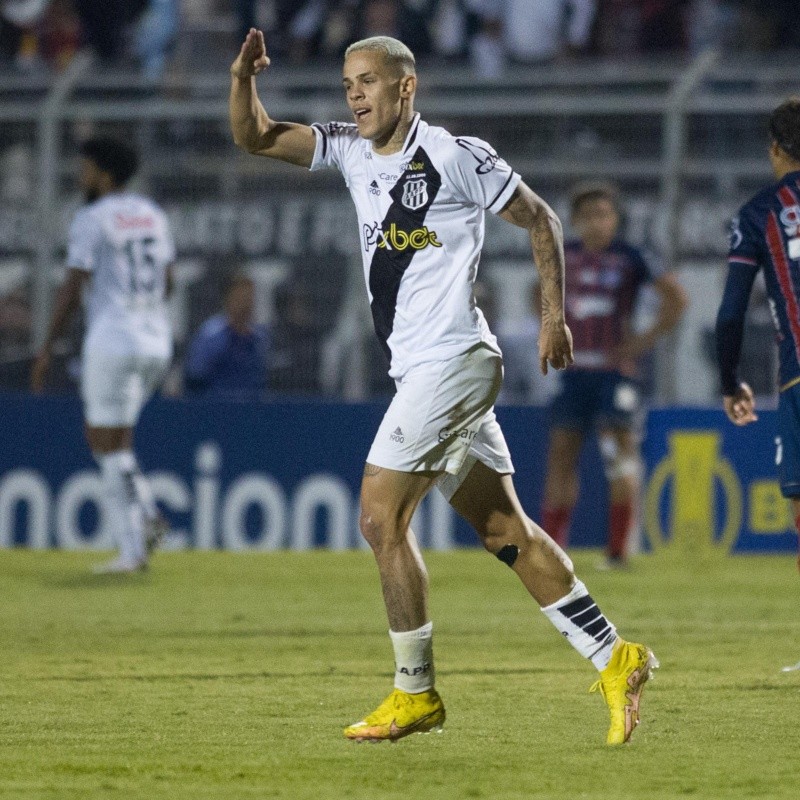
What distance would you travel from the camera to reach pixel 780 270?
21.8 feet

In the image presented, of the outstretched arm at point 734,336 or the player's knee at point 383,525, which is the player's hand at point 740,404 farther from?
the player's knee at point 383,525

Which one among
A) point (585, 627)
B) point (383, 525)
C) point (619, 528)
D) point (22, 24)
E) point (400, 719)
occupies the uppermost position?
point (22, 24)

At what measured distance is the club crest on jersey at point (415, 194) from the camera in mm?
5688

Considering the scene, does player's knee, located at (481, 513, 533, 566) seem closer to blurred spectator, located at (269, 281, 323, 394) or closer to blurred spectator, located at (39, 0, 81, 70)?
blurred spectator, located at (269, 281, 323, 394)

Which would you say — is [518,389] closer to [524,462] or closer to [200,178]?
[524,462]

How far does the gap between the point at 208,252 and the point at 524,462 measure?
2.86 m

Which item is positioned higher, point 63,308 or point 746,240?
point 746,240

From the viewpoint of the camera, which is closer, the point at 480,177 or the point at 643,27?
the point at 480,177

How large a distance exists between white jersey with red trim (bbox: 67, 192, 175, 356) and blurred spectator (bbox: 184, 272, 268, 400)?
196 cm

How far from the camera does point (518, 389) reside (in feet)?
44.0

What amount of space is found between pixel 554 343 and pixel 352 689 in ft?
6.18

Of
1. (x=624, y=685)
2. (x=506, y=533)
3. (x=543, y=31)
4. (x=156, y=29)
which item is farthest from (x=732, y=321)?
(x=156, y=29)

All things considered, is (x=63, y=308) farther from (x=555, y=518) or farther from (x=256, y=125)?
(x=256, y=125)

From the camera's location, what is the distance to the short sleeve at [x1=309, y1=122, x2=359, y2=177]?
596 cm
